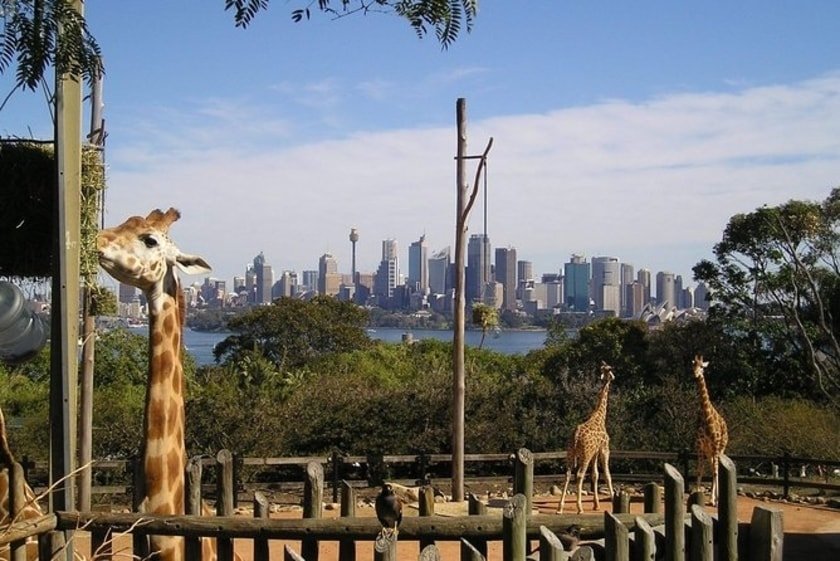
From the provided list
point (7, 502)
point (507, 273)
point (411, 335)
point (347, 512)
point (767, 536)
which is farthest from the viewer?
point (507, 273)

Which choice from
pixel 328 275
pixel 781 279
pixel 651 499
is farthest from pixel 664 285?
pixel 651 499

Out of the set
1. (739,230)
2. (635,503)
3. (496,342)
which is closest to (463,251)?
(635,503)

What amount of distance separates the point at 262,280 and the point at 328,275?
85.7 feet

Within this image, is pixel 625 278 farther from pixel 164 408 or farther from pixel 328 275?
pixel 164 408

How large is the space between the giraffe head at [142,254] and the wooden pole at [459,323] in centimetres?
693

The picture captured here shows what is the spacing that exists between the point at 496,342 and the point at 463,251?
145 meters

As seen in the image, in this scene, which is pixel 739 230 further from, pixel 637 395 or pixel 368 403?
pixel 368 403

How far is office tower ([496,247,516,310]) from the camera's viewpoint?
351 feet

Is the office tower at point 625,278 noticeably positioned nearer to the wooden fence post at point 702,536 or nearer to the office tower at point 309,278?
the office tower at point 309,278

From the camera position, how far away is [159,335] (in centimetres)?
579

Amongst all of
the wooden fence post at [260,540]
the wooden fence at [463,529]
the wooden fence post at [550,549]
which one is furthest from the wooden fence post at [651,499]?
the wooden fence post at [260,540]

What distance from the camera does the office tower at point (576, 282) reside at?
122062 mm

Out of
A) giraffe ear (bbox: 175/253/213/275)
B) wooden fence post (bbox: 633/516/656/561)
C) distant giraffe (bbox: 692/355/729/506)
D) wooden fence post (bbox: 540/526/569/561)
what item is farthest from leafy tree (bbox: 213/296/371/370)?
wooden fence post (bbox: 540/526/569/561)

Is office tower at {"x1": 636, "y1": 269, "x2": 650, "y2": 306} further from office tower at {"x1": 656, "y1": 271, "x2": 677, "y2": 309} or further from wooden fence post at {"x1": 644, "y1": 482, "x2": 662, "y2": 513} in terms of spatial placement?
wooden fence post at {"x1": 644, "y1": 482, "x2": 662, "y2": 513}
